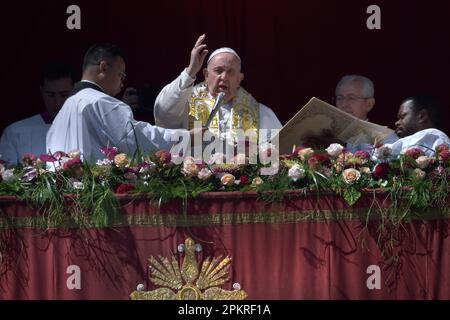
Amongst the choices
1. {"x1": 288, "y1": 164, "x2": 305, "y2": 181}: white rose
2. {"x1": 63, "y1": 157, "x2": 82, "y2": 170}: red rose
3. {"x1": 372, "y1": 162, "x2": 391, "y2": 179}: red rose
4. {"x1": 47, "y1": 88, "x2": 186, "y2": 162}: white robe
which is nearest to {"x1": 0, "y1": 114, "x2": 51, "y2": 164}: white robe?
{"x1": 47, "y1": 88, "x2": 186, "y2": 162}: white robe

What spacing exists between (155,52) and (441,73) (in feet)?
7.65

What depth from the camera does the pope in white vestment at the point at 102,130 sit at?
7754mm

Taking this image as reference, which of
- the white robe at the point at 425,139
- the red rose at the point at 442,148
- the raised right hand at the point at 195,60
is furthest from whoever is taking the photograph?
the white robe at the point at 425,139

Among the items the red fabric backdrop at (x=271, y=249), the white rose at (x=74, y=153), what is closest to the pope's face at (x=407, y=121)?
the red fabric backdrop at (x=271, y=249)

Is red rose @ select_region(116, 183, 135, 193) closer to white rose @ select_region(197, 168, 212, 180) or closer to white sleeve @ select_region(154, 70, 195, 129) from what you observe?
white rose @ select_region(197, 168, 212, 180)

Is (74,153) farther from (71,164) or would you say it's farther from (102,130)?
(102,130)

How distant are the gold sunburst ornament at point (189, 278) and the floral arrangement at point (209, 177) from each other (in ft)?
1.16

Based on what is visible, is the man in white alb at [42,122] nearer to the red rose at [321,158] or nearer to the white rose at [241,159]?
the white rose at [241,159]

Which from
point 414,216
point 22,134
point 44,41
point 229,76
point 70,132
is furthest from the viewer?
point 44,41

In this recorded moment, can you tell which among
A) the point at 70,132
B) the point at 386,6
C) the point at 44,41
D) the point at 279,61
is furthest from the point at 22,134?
the point at 386,6

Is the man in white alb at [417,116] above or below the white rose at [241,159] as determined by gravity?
above

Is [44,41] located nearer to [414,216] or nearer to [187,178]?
[187,178]

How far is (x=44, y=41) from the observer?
32.4ft

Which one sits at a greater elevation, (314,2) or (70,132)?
(314,2)
